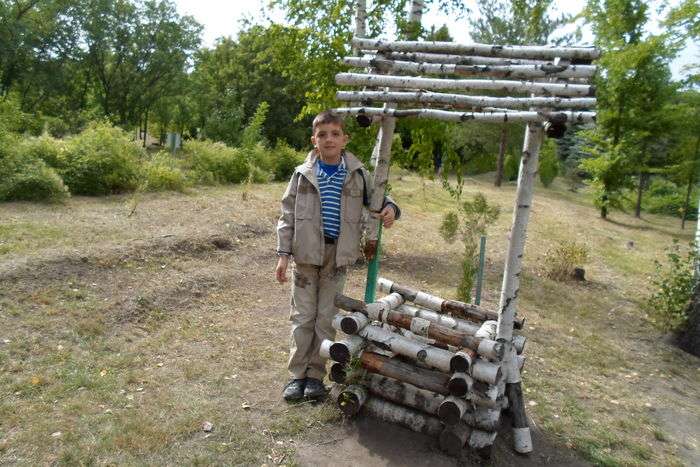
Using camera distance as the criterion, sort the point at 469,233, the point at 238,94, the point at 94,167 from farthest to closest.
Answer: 1. the point at 238,94
2. the point at 94,167
3. the point at 469,233

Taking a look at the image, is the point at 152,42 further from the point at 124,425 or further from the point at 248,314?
the point at 124,425

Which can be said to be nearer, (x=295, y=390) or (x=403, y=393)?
(x=403, y=393)

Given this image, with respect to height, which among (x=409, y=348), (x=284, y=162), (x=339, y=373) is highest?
(x=284, y=162)

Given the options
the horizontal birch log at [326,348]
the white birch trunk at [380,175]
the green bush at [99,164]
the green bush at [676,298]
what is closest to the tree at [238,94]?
the green bush at [99,164]

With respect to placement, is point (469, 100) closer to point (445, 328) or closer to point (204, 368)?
point (445, 328)

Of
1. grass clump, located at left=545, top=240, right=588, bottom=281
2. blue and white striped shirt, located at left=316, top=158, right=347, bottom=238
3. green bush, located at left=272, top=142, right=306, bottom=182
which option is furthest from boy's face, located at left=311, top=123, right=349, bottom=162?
green bush, located at left=272, top=142, right=306, bottom=182

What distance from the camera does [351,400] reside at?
350 centimetres

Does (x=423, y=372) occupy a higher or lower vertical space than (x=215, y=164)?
lower

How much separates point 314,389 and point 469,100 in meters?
2.23

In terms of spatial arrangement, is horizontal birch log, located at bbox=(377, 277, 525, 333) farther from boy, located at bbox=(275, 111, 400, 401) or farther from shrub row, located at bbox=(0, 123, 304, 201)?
shrub row, located at bbox=(0, 123, 304, 201)

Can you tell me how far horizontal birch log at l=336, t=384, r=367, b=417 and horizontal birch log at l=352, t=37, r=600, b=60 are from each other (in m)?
2.30

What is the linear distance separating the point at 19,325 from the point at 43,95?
2974 centimetres

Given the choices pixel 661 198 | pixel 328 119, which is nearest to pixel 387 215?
pixel 328 119

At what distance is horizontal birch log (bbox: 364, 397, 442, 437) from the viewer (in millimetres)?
3465
